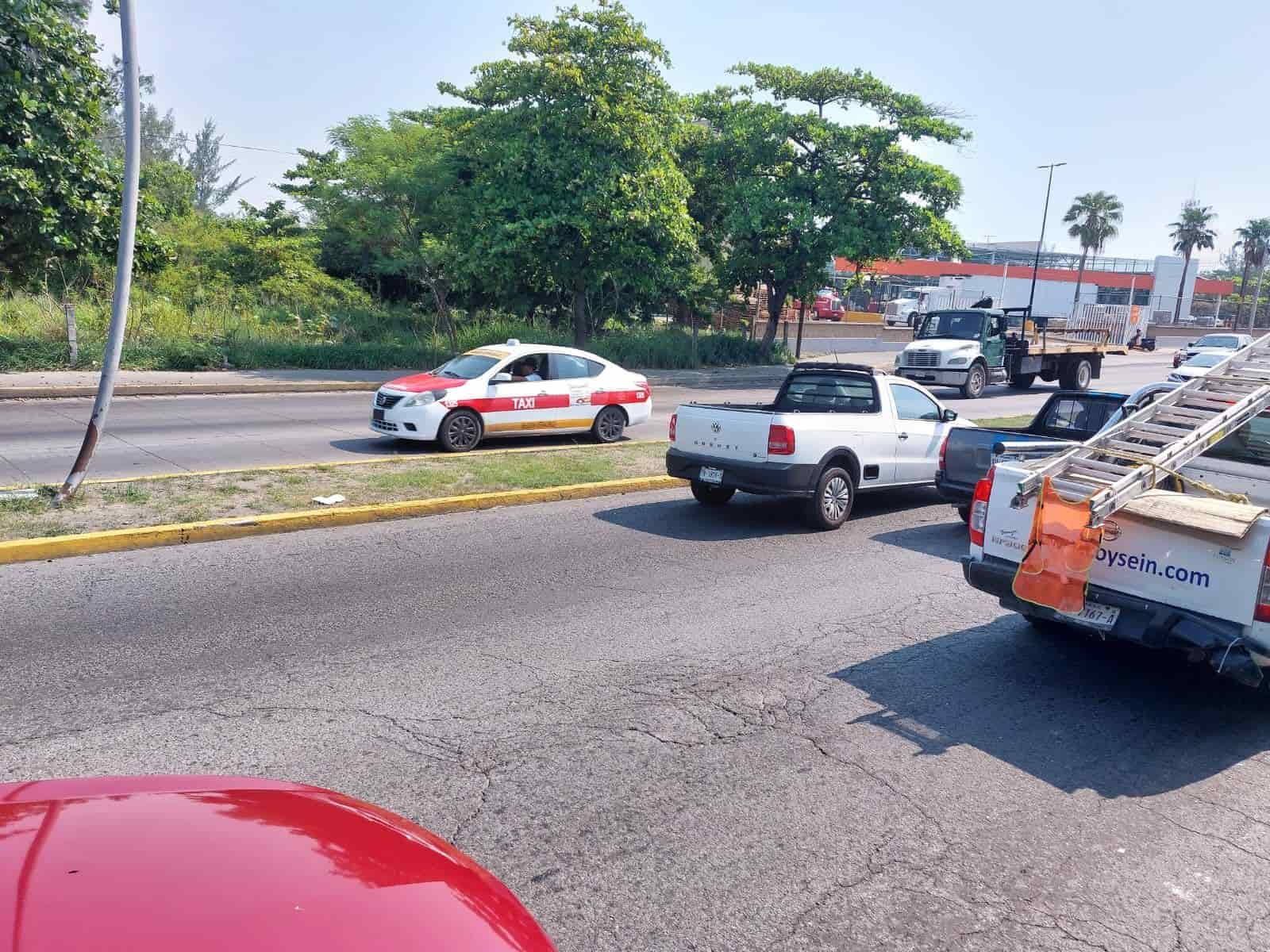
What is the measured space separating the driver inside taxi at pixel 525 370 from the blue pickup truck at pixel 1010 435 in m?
6.53

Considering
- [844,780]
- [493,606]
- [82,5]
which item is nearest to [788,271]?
[82,5]

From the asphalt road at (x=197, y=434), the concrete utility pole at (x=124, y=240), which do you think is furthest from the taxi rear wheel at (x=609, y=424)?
the concrete utility pole at (x=124, y=240)

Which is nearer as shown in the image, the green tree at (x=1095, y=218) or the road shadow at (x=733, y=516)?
the road shadow at (x=733, y=516)

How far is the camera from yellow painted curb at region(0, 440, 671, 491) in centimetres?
1030

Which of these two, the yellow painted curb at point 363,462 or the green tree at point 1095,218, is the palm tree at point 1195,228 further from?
the yellow painted curb at point 363,462

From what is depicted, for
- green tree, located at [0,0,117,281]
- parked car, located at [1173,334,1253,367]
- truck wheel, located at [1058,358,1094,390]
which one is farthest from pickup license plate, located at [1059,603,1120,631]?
parked car, located at [1173,334,1253,367]

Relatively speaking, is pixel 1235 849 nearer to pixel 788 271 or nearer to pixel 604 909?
pixel 604 909

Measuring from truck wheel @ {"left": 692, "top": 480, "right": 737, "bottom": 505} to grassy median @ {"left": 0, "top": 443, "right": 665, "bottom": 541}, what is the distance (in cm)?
127

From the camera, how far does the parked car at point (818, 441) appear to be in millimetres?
9797

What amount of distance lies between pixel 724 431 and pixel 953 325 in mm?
19434

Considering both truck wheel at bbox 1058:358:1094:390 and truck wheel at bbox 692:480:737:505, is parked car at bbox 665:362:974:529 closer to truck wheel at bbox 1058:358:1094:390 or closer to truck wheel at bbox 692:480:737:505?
truck wheel at bbox 692:480:737:505

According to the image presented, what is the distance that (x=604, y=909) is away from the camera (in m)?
3.64

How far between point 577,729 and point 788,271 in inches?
1090

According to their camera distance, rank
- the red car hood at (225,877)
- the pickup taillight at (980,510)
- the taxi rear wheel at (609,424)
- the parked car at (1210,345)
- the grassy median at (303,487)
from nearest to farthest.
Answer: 1. the red car hood at (225,877)
2. the pickup taillight at (980,510)
3. the grassy median at (303,487)
4. the taxi rear wheel at (609,424)
5. the parked car at (1210,345)
